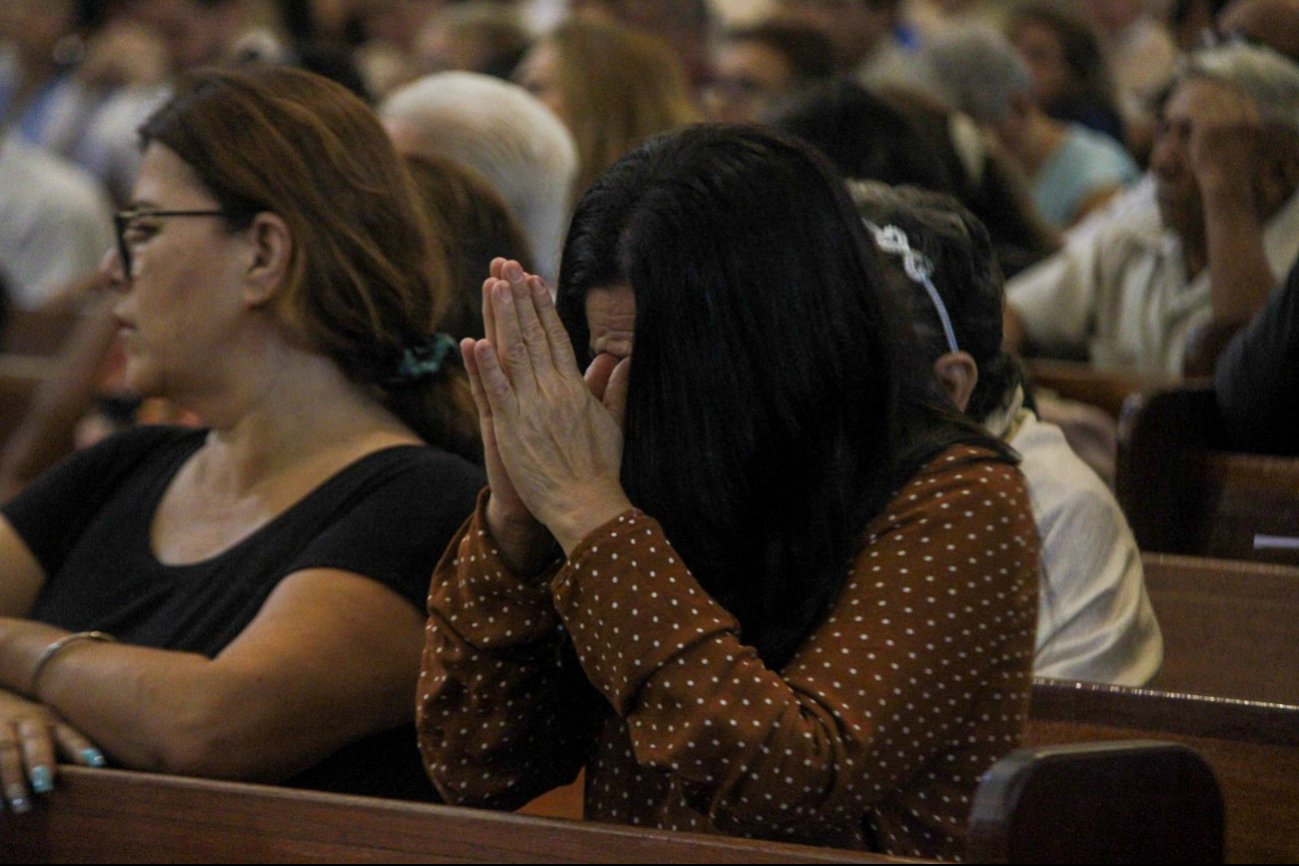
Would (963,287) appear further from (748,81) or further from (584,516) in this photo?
(748,81)

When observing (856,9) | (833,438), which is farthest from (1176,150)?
(856,9)

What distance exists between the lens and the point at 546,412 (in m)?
1.27

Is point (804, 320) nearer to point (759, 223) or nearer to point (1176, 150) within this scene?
point (759, 223)

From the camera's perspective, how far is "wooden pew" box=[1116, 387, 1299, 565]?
2.16 m

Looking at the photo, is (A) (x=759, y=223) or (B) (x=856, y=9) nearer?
(A) (x=759, y=223)

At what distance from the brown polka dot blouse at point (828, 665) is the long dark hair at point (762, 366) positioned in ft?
0.14

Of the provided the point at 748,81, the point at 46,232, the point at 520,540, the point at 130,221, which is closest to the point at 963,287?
the point at 520,540

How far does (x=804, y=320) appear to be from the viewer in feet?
4.16

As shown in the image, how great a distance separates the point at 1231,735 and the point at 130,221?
1157 mm

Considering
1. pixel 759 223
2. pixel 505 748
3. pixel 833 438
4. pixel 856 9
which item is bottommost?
pixel 856 9

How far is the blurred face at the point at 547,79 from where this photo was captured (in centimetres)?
362

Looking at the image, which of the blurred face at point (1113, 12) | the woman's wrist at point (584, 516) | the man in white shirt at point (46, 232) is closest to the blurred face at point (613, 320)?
the woman's wrist at point (584, 516)

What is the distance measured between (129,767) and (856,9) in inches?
172

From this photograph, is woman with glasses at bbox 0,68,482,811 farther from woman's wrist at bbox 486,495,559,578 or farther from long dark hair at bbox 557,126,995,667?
long dark hair at bbox 557,126,995,667
